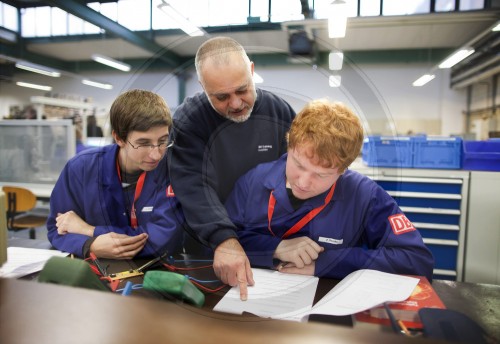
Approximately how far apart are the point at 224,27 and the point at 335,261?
0.46 m

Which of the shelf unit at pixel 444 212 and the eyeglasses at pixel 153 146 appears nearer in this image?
the eyeglasses at pixel 153 146

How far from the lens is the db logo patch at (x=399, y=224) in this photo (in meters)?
0.63

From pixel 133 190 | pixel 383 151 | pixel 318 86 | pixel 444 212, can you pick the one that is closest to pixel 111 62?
pixel 133 190

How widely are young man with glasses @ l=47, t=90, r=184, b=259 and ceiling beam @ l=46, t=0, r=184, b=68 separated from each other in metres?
0.06

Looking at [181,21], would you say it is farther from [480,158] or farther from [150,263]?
[480,158]

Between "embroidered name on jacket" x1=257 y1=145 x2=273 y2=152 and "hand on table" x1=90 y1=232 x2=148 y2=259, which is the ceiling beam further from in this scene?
"hand on table" x1=90 y1=232 x2=148 y2=259

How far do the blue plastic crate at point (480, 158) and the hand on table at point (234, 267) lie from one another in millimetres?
1649

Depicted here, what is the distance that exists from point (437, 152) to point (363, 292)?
1498 mm

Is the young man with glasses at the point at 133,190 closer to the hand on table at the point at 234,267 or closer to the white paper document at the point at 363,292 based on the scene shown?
the hand on table at the point at 234,267

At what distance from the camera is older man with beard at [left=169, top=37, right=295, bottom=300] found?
390 millimetres

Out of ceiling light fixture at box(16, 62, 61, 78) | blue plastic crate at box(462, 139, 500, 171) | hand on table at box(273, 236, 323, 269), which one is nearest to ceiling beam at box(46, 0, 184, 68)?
ceiling light fixture at box(16, 62, 61, 78)

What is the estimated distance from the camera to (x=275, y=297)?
1.63ft

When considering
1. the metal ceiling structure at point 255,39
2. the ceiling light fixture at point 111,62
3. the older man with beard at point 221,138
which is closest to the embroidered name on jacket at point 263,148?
the older man with beard at point 221,138

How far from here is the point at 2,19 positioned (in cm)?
43
